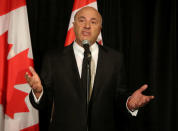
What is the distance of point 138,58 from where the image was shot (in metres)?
2.79

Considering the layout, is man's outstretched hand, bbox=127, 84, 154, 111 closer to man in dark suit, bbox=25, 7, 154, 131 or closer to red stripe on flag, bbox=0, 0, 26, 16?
man in dark suit, bbox=25, 7, 154, 131

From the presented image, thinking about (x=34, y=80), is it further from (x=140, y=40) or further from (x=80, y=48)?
(x=140, y=40)

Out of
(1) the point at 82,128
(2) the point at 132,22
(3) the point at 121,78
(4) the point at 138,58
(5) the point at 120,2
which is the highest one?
(5) the point at 120,2

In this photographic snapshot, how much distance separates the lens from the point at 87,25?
5.75 ft

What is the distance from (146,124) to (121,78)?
49.8 inches

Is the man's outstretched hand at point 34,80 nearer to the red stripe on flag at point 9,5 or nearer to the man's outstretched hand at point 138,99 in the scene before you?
the man's outstretched hand at point 138,99

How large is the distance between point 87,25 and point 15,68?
106 cm

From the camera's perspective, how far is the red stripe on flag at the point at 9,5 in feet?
7.59

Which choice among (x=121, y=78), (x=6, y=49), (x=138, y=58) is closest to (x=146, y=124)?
(x=138, y=58)

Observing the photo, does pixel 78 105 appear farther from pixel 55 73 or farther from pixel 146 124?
pixel 146 124

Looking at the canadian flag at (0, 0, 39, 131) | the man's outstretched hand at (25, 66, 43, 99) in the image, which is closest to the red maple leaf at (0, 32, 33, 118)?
the canadian flag at (0, 0, 39, 131)

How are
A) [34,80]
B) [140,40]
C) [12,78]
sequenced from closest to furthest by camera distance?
[34,80] < [12,78] < [140,40]

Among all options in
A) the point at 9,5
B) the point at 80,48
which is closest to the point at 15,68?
the point at 9,5

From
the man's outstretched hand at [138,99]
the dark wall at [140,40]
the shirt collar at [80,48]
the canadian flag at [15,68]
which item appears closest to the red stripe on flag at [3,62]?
the canadian flag at [15,68]
